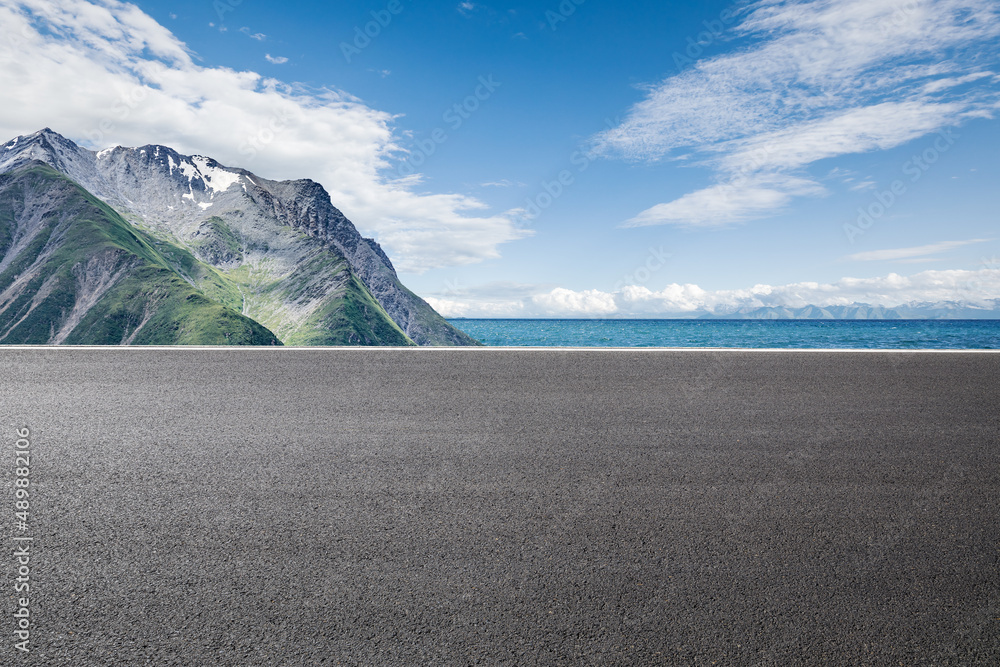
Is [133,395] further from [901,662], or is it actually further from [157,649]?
[901,662]

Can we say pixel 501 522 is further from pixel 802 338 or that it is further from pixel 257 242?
pixel 257 242

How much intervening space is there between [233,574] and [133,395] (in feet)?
13.8

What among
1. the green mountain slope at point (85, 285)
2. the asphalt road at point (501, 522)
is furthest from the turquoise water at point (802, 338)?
the green mountain slope at point (85, 285)

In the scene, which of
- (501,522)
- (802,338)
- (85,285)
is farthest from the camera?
(802,338)

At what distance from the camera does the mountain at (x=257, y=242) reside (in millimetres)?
101938

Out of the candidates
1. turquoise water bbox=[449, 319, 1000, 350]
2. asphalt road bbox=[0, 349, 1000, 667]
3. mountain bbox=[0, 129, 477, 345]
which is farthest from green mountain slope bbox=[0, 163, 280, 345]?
asphalt road bbox=[0, 349, 1000, 667]

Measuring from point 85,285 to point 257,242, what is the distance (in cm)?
6511

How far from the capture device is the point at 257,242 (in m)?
137

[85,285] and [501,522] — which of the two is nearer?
[501,522]

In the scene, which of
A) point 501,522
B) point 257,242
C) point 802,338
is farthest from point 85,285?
point 802,338

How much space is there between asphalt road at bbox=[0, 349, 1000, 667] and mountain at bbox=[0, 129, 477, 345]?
81522mm

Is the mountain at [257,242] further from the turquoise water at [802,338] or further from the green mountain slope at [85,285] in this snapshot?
the turquoise water at [802,338]

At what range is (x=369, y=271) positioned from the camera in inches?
6407

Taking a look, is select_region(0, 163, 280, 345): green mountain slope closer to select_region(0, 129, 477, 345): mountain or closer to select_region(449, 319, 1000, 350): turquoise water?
select_region(0, 129, 477, 345): mountain
